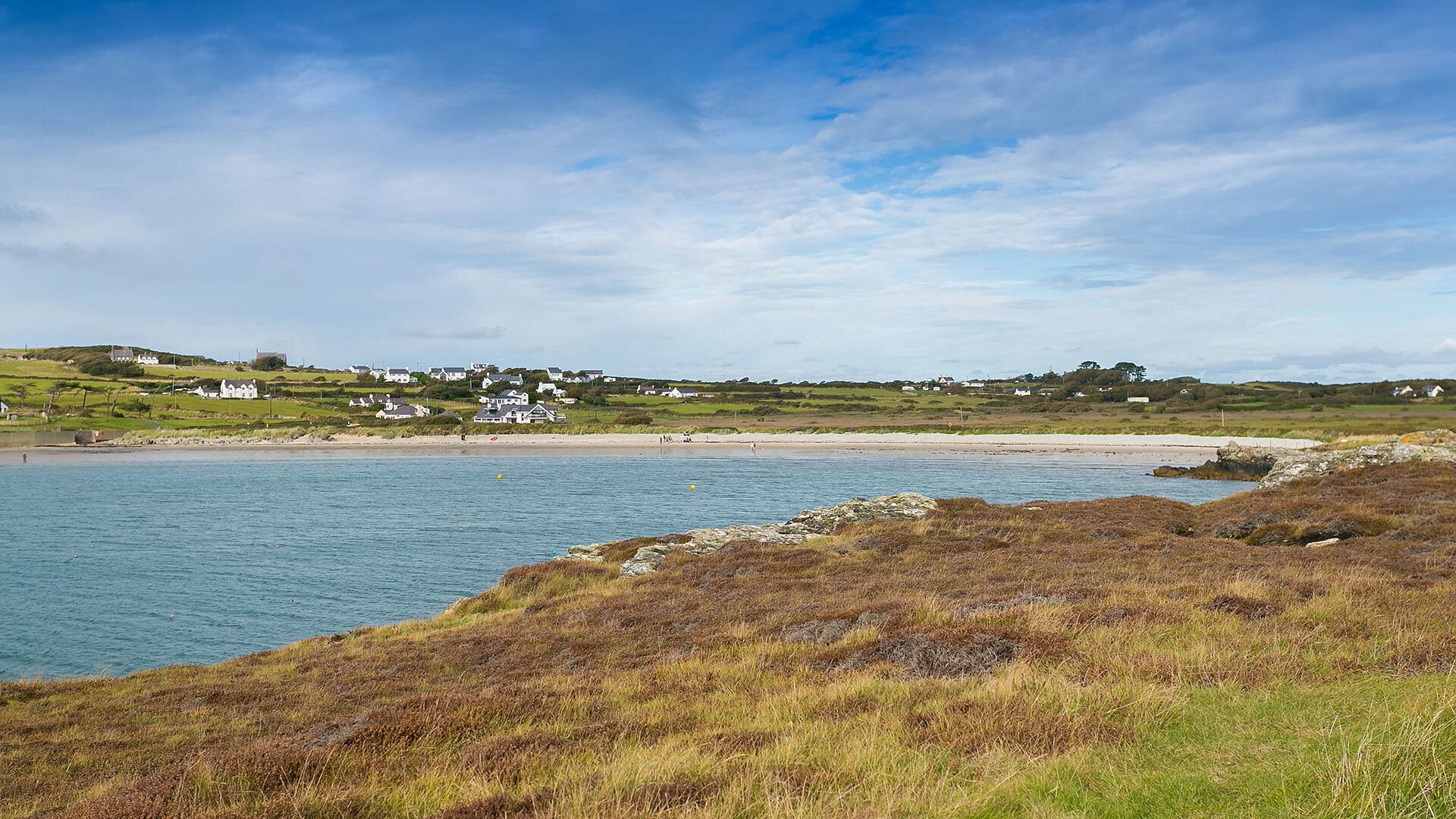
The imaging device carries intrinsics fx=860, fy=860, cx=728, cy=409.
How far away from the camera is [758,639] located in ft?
48.4

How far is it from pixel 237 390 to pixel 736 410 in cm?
10627

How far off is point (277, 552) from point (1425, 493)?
47.6 meters

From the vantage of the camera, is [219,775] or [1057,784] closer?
[1057,784]

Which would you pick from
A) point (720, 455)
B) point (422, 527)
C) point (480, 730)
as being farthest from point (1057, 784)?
point (720, 455)

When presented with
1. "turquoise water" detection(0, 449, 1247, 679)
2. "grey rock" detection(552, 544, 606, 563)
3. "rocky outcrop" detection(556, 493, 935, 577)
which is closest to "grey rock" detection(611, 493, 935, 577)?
"rocky outcrop" detection(556, 493, 935, 577)

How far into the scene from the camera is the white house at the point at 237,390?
181m

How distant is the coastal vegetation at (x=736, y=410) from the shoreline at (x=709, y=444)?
508 cm

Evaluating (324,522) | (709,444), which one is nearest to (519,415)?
(709,444)

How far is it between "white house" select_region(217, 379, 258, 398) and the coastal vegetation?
76.1 inches

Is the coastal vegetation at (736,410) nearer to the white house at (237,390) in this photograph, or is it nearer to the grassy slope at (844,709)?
the white house at (237,390)

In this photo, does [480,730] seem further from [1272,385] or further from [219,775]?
[1272,385]

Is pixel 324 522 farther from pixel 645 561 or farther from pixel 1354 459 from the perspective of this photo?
pixel 1354 459

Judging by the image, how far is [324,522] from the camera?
174ft

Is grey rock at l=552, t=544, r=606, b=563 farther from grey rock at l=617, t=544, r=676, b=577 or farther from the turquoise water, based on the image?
the turquoise water
